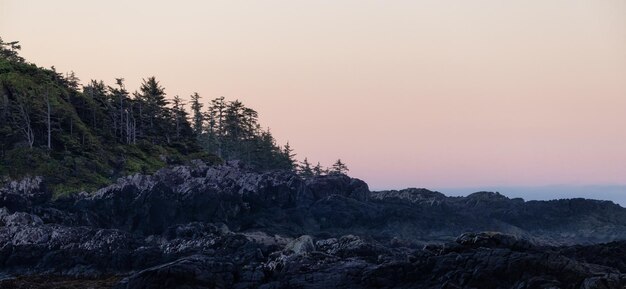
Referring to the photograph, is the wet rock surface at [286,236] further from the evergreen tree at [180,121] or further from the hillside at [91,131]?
the evergreen tree at [180,121]

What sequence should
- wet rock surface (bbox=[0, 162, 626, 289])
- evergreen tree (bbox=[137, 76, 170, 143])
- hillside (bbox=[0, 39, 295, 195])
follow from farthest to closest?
evergreen tree (bbox=[137, 76, 170, 143]) < hillside (bbox=[0, 39, 295, 195]) < wet rock surface (bbox=[0, 162, 626, 289])

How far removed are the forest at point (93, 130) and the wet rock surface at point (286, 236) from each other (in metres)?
9.25

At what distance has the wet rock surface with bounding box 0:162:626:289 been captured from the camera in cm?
2989

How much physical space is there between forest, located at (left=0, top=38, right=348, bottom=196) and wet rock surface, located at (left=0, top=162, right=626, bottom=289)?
30.4ft

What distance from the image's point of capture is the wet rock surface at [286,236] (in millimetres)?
29891

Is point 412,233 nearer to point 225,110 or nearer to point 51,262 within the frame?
point 51,262

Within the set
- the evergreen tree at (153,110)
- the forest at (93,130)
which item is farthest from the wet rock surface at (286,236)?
the evergreen tree at (153,110)

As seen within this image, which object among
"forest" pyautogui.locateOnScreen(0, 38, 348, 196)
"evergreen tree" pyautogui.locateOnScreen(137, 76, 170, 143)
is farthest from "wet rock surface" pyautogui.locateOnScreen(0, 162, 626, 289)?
"evergreen tree" pyautogui.locateOnScreen(137, 76, 170, 143)

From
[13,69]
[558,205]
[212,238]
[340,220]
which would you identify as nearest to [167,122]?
[13,69]

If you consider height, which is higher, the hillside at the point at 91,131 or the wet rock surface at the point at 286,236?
the hillside at the point at 91,131

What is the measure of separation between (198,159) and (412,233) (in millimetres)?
35888

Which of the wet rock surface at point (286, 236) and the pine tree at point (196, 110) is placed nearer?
the wet rock surface at point (286, 236)

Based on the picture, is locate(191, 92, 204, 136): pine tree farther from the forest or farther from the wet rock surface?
the wet rock surface

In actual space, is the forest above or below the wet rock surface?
above
